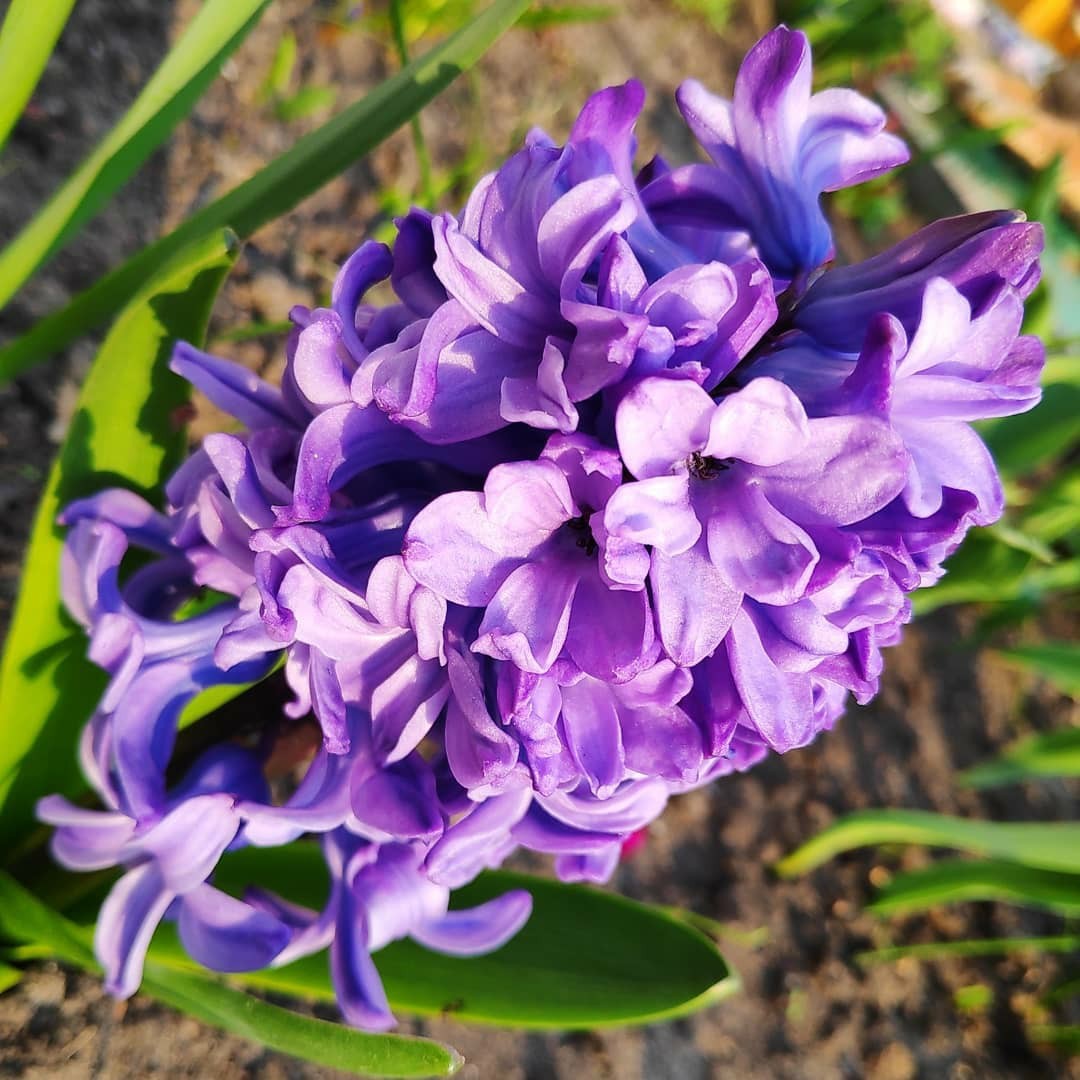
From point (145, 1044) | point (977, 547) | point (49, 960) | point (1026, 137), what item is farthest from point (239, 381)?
point (1026, 137)

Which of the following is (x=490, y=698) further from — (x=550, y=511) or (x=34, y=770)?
(x=34, y=770)

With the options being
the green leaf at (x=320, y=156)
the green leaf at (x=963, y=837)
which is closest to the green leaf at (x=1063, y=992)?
the green leaf at (x=963, y=837)

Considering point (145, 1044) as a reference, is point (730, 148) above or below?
above

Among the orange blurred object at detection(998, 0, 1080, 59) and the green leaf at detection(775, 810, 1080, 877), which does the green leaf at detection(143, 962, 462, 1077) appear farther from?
the orange blurred object at detection(998, 0, 1080, 59)

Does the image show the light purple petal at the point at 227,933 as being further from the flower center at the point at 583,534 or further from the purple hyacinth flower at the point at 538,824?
the flower center at the point at 583,534

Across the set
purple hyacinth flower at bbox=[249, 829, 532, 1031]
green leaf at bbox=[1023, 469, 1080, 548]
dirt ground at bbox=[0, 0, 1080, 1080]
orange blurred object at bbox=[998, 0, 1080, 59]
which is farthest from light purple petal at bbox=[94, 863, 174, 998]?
orange blurred object at bbox=[998, 0, 1080, 59]

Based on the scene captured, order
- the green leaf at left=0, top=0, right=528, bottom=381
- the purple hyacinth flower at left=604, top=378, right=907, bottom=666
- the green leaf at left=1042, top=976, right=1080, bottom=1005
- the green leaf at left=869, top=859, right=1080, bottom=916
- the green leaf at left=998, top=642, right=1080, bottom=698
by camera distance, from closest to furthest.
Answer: the purple hyacinth flower at left=604, top=378, right=907, bottom=666, the green leaf at left=0, top=0, right=528, bottom=381, the green leaf at left=869, top=859, right=1080, bottom=916, the green leaf at left=998, top=642, right=1080, bottom=698, the green leaf at left=1042, top=976, right=1080, bottom=1005
